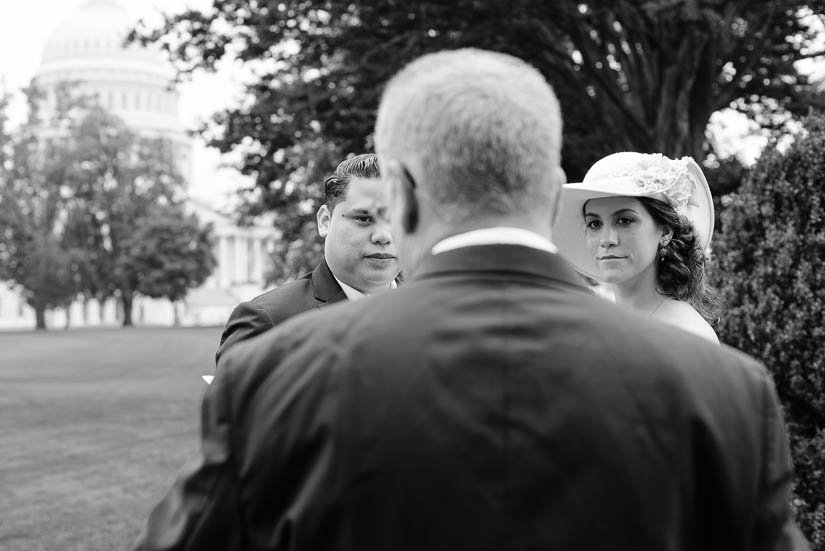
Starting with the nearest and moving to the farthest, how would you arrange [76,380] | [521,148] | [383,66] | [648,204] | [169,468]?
[521,148] → [648,204] → [169,468] → [383,66] → [76,380]

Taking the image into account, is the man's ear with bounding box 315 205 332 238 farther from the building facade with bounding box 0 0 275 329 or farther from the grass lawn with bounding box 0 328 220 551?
the building facade with bounding box 0 0 275 329

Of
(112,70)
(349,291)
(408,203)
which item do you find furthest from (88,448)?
(112,70)

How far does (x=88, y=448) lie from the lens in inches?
550

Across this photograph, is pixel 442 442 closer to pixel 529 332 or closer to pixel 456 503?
pixel 456 503

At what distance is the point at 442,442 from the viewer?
5.65ft

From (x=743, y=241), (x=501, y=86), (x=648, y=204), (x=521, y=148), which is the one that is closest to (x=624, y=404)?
(x=521, y=148)

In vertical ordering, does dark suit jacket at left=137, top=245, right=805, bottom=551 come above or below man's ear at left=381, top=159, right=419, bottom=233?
below

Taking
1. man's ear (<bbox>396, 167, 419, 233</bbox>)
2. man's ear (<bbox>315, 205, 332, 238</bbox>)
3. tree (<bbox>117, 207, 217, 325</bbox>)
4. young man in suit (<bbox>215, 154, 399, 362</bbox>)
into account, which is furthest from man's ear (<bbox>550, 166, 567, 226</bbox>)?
tree (<bbox>117, 207, 217, 325</bbox>)

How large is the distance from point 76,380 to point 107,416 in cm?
869

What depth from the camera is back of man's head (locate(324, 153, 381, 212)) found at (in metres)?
4.39

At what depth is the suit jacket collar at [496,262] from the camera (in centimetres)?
186

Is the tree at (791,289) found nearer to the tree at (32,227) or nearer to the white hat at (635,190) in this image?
the white hat at (635,190)

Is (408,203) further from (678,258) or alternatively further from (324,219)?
(324,219)

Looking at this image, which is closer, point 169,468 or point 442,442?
point 442,442
